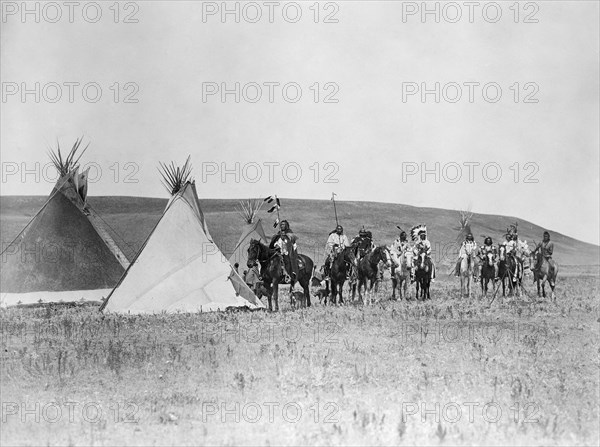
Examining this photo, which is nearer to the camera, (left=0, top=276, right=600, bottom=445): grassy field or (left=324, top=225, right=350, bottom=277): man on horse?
(left=0, top=276, right=600, bottom=445): grassy field

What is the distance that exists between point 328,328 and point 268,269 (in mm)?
4477

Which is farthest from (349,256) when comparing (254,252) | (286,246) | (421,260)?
(254,252)

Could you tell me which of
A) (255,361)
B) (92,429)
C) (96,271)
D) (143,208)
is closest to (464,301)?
(96,271)

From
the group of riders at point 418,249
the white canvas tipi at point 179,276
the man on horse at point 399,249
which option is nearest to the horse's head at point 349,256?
the group of riders at point 418,249

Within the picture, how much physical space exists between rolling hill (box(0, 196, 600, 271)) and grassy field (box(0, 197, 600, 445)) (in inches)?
1544

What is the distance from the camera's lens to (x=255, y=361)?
38.0 feet

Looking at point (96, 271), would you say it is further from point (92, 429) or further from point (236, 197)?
point (236, 197)

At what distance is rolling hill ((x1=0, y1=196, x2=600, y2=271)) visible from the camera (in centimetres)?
6638

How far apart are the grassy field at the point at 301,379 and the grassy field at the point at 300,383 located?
1.0 inches

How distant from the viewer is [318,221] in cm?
7862

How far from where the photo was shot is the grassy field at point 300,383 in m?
8.27

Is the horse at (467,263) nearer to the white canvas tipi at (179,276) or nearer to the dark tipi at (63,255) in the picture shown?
the white canvas tipi at (179,276)

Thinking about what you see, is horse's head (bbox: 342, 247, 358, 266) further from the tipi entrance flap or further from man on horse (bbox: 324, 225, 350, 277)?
the tipi entrance flap

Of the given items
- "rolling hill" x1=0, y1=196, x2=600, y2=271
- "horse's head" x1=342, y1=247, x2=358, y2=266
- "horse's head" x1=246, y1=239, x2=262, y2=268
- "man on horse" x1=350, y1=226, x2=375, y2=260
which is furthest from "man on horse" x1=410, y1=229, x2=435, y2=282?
"rolling hill" x1=0, y1=196, x2=600, y2=271
